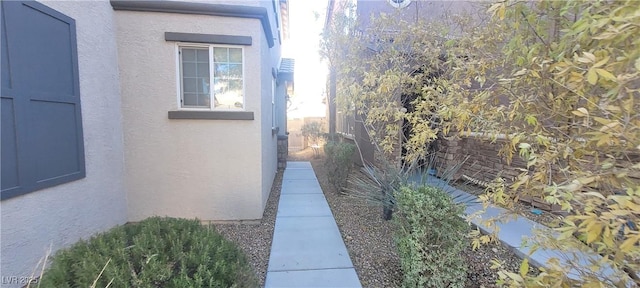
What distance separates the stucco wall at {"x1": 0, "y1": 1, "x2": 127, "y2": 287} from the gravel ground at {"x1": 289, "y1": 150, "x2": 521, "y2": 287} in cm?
348

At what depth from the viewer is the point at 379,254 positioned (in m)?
3.57

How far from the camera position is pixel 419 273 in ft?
8.91

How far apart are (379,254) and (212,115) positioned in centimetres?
328

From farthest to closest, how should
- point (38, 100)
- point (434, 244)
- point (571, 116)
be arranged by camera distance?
point (38, 100), point (434, 244), point (571, 116)

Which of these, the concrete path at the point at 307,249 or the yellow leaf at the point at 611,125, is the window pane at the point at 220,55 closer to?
the concrete path at the point at 307,249

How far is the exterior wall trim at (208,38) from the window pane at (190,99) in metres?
0.85

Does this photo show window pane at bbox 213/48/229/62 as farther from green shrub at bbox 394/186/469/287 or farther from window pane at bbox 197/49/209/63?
green shrub at bbox 394/186/469/287

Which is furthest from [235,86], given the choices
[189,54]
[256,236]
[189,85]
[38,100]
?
[256,236]

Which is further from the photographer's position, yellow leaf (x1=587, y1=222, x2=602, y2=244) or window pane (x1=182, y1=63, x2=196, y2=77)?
window pane (x1=182, y1=63, x2=196, y2=77)

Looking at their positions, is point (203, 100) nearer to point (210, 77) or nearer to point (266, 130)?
point (210, 77)

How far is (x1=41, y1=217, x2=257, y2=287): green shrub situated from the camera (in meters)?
1.55

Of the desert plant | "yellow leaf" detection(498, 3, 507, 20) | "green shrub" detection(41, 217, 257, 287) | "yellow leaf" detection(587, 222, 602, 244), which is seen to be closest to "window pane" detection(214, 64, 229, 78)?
"green shrub" detection(41, 217, 257, 287)

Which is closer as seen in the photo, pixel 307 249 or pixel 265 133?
pixel 307 249

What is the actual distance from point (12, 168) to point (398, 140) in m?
5.07
